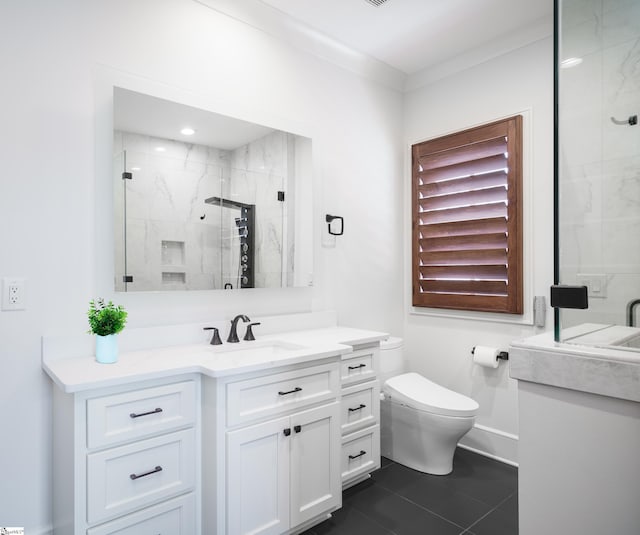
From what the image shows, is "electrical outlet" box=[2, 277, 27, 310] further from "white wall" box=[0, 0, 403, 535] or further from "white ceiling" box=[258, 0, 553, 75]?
"white ceiling" box=[258, 0, 553, 75]

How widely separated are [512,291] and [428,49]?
178cm

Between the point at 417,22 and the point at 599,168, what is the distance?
72.3 inches

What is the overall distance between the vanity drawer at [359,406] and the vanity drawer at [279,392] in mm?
288

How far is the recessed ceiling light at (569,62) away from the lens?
1275 millimetres

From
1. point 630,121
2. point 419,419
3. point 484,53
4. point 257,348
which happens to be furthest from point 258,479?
point 484,53

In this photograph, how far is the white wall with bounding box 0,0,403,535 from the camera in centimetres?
167

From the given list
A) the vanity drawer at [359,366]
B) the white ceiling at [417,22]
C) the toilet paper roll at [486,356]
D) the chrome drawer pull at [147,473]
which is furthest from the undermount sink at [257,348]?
the white ceiling at [417,22]

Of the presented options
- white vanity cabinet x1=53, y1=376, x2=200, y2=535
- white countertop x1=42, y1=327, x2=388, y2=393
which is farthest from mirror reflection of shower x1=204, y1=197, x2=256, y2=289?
white vanity cabinet x1=53, y1=376, x2=200, y2=535

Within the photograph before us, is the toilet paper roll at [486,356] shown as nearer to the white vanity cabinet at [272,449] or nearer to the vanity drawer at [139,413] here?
the white vanity cabinet at [272,449]

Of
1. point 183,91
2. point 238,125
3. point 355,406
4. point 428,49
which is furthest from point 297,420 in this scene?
point 428,49

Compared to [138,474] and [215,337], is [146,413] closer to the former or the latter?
[138,474]

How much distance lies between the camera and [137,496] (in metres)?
1.50

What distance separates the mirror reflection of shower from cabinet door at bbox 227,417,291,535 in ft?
2.73

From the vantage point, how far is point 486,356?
274cm
